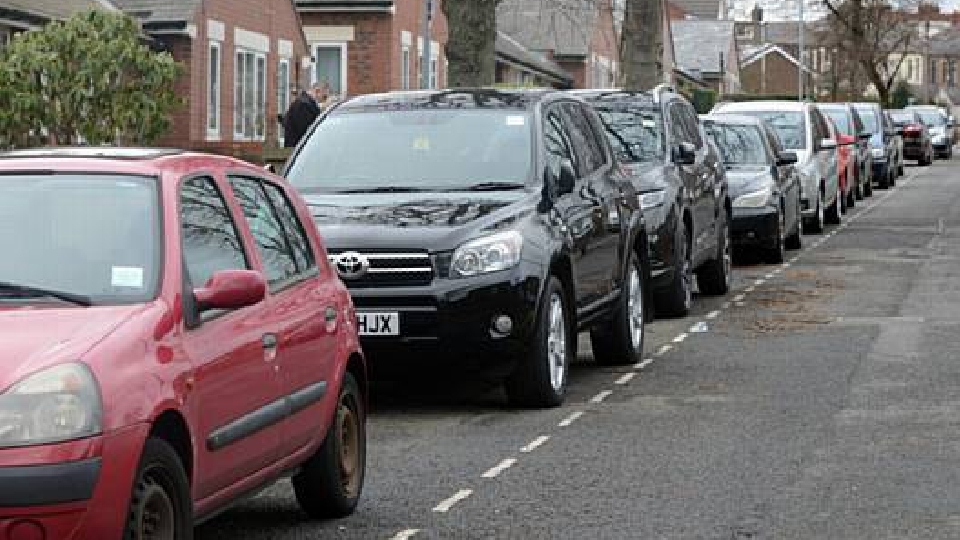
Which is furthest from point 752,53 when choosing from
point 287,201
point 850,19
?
point 287,201

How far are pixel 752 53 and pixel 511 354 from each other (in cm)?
11987

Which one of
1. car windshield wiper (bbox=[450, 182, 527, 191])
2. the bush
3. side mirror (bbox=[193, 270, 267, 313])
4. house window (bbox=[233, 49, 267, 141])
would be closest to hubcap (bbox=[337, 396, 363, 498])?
side mirror (bbox=[193, 270, 267, 313])

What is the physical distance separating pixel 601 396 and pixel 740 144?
11.3 meters

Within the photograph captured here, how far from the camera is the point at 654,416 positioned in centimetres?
1148

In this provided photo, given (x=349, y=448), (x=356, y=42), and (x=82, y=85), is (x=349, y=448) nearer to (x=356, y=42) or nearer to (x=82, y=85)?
(x=82, y=85)

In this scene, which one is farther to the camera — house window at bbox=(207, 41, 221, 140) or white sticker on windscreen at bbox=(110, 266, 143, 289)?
house window at bbox=(207, 41, 221, 140)

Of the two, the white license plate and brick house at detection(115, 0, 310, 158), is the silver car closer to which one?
brick house at detection(115, 0, 310, 158)

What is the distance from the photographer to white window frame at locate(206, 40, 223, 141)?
1320 inches

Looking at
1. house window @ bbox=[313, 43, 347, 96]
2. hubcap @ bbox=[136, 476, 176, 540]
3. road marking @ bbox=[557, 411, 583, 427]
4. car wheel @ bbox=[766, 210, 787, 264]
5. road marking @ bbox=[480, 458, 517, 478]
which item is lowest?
road marking @ bbox=[557, 411, 583, 427]

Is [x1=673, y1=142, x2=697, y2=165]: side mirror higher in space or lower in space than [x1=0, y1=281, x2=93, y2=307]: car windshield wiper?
higher

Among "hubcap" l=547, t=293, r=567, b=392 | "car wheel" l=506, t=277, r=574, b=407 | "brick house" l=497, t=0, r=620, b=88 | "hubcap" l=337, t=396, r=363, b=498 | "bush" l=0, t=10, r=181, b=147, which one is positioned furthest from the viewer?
"brick house" l=497, t=0, r=620, b=88

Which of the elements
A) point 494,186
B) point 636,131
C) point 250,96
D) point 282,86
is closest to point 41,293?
point 494,186

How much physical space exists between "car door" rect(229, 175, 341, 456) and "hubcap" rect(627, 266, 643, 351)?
549 centimetres

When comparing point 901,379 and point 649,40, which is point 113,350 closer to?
point 901,379
